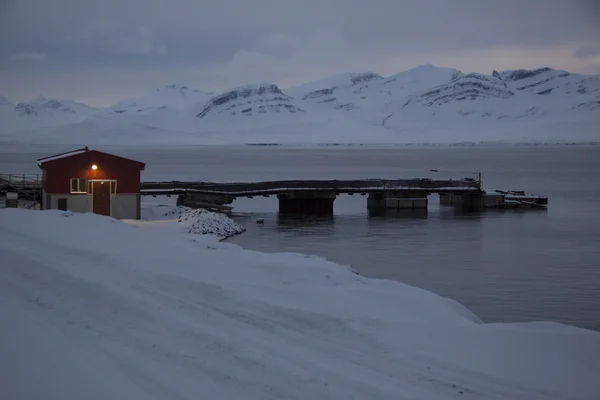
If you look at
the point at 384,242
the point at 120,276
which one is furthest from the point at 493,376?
the point at 384,242

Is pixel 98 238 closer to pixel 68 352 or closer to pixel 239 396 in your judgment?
pixel 68 352

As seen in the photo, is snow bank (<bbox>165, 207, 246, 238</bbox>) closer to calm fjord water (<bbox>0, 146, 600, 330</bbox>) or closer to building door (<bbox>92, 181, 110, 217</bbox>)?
calm fjord water (<bbox>0, 146, 600, 330</bbox>)

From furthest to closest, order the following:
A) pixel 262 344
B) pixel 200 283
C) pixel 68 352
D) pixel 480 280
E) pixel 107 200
Answer: 1. pixel 107 200
2. pixel 480 280
3. pixel 200 283
4. pixel 262 344
5. pixel 68 352

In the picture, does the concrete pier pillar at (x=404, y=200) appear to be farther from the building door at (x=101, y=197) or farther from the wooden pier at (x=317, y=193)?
the building door at (x=101, y=197)

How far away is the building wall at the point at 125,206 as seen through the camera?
40000 millimetres

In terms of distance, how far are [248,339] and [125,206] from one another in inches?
1073

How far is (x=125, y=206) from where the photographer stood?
4022cm

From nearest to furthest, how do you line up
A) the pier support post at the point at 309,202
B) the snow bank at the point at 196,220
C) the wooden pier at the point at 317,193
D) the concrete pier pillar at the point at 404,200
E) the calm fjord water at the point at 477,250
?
1. the calm fjord water at the point at 477,250
2. the snow bank at the point at 196,220
3. the wooden pier at the point at 317,193
4. the pier support post at the point at 309,202
5. the concrete pier pillar at the point at 404,200

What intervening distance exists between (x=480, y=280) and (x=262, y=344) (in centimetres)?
1636

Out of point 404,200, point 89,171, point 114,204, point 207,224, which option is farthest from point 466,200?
point 89,171

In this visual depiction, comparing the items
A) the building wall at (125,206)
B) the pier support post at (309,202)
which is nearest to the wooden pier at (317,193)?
the pier support post at (309,202)

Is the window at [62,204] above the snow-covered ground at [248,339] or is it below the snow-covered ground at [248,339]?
above

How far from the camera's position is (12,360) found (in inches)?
487

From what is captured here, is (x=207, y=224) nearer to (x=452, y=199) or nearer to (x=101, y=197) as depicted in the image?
(x=101, y=197)
